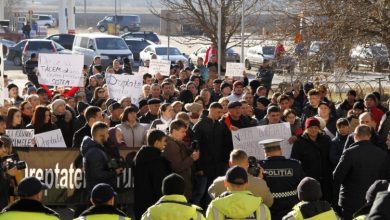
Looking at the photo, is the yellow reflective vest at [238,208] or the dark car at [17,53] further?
the dark car at [17,53]

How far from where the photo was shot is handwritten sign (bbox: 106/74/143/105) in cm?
1800

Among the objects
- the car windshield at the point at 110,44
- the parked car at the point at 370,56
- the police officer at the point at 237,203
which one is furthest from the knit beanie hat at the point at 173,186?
→ the car windshield at the point at 110,44

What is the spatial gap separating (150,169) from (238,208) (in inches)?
114

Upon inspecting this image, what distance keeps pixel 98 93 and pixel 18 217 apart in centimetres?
962

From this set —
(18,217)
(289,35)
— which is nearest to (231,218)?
(18,217)

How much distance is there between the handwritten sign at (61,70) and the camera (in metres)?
19.0

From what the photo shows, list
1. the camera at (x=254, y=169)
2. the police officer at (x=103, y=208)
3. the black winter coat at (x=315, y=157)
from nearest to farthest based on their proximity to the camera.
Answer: the police officer at (x=103, y=208) < the camera at (x=254, y=169) < the black winter coat at (x=315, y=157)

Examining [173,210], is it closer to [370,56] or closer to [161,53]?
[370,56]

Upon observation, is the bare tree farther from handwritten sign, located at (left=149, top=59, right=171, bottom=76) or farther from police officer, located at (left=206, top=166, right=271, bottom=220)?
police officer, located at (left=206, top=166, right=271, bottom=220)

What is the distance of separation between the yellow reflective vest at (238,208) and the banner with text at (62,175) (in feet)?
16.7

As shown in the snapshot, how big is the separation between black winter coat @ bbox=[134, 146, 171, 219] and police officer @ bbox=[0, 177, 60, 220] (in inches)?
117

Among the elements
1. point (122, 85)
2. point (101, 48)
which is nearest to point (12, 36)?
point (101, 48)

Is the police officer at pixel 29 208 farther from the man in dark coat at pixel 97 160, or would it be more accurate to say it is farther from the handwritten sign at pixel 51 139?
the handwritten sign at pixel 51 139

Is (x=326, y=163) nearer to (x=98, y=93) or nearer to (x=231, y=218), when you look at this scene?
(x=231, y=218)
